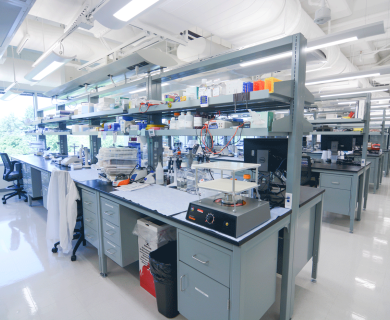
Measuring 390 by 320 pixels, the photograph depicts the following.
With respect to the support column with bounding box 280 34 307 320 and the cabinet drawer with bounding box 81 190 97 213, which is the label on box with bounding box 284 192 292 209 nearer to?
the support column with bounding box 280 34 307 320

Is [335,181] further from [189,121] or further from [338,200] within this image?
[189,121]

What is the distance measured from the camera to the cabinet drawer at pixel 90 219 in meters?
2.26

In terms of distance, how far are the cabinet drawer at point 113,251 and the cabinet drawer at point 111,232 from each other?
0.04 metres

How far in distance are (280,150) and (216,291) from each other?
114 centimetres

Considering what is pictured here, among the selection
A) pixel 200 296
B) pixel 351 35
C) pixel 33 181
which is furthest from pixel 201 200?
pixel 33 181

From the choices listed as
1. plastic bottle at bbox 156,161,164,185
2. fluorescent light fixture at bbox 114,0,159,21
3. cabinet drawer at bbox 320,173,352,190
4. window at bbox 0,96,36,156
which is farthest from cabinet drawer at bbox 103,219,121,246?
window at bbox 0,96,36,156

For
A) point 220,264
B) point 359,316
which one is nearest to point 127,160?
point 220,264

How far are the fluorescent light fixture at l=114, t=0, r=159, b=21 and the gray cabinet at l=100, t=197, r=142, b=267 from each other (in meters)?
1.50

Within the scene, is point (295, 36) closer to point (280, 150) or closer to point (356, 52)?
point (280, 150)

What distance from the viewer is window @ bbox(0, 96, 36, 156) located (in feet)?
18.0

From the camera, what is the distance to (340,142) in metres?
3.98

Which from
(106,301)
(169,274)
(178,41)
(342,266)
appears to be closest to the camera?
Result: (169,274)

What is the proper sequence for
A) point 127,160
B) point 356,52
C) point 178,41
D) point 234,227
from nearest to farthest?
point 234,227 → point 127,160 → point 178,41 → point 356,52

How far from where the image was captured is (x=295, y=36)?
1.47m
